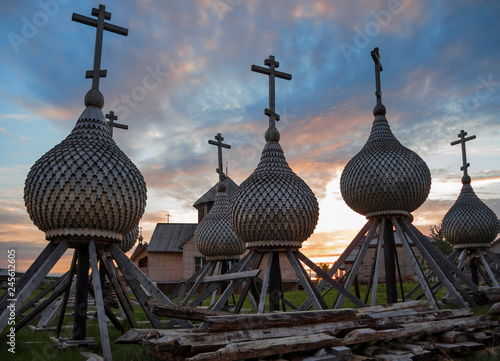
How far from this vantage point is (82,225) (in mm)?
8742

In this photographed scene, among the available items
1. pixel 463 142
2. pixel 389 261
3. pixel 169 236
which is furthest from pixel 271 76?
pixel 169 236

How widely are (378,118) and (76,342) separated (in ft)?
43.9

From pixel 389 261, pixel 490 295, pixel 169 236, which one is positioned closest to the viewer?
pixel 490 295

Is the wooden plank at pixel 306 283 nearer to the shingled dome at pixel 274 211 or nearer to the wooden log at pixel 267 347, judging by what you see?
the shingled dome at pixel 274 211

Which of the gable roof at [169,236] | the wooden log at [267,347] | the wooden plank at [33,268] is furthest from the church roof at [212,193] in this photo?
the wooden log at [267,347]

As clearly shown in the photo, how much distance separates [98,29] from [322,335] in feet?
29.0

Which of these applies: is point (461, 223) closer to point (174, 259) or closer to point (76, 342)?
point (76, 342)

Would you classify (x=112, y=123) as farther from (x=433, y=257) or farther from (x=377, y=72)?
(x=433, y=257)

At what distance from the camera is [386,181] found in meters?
14.8

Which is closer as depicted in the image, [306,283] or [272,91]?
[306,283]

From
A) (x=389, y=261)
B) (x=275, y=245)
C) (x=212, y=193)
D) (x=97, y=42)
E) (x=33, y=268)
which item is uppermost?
(x=212, y=193)

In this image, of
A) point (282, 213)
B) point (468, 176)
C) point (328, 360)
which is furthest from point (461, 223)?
point (328, 360)

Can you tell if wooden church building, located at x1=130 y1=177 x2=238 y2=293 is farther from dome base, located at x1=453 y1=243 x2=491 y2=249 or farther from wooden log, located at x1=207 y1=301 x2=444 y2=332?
wooden log, located at x1=207 y1=301 x2=444 y2=332

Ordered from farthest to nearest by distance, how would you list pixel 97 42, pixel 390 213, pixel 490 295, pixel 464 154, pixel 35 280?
pixel 464 154
pixel 390 213
pixel 490 295
pixel 97 42
pixel 35 280
